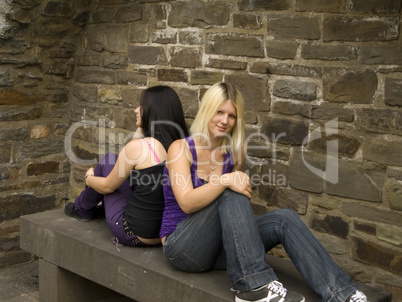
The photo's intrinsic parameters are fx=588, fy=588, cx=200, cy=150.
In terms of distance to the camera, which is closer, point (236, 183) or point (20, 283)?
point (236, 183)

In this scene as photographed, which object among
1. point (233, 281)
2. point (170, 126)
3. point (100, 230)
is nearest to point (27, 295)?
point (100, 230)

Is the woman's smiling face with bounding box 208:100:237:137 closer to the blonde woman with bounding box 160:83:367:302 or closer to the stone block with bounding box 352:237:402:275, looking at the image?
the blonde woman with bounding box 160:83:367:302

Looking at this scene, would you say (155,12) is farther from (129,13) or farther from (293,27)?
(293,27)

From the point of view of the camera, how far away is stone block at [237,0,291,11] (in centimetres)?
354

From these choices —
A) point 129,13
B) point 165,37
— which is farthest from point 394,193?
point 129,13

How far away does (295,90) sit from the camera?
139 inches

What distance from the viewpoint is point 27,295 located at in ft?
13.5

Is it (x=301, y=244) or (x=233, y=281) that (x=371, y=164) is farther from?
(x=233, y=281)

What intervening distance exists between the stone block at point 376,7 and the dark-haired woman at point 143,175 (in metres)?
1.14

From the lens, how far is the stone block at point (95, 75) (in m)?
4.73

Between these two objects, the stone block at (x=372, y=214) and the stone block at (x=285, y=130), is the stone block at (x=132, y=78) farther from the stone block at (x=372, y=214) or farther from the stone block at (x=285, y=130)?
the stone block at (x=372, y=214)

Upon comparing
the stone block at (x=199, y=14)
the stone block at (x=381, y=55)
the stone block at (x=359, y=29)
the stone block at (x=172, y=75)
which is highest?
the stone block at (x=199, y=14)

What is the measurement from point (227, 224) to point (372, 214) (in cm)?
96

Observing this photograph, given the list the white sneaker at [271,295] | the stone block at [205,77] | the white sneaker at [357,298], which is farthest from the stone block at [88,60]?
the white sneaker at [357,298]
